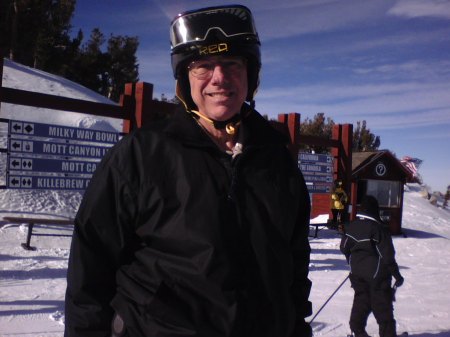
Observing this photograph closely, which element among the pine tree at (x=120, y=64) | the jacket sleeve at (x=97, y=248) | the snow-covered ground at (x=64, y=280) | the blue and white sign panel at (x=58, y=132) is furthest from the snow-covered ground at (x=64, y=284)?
the pine tree at (x=120, y=64)

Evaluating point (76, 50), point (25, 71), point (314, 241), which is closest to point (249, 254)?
point (314, 241)

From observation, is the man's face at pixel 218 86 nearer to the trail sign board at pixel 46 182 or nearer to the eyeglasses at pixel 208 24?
the eyeglasses at pixel 208 24

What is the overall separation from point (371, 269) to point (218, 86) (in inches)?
138

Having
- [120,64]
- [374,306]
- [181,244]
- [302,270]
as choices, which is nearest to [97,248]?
[181,244]

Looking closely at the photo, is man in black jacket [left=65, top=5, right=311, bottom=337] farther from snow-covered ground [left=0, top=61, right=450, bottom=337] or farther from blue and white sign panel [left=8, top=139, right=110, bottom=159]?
blue and white sign panel [left=8, top=139, right=110, bottom=159]

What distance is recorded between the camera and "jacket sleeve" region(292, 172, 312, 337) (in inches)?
79.2

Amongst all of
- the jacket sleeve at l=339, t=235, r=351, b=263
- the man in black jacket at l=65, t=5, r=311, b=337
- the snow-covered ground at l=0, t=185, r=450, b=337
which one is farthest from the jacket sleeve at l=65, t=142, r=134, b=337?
the jacket sleeve at l=339, t=235, r=351, b=263

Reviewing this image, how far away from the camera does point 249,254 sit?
173 centimetres

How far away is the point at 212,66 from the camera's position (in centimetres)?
207

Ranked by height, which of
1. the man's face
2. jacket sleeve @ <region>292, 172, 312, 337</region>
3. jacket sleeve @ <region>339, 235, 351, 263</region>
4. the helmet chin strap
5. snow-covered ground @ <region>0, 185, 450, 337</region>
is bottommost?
snow-covered ground @ <region>0, 185, 450, 337</region>

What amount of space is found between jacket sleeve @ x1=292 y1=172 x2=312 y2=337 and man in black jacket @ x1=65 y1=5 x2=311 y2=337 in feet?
0.27

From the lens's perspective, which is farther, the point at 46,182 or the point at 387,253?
the point at 46,182

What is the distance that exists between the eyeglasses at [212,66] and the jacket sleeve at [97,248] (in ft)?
2.14

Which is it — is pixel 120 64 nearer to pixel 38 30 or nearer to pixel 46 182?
pixel 38 30
